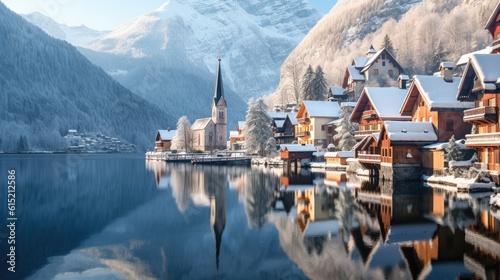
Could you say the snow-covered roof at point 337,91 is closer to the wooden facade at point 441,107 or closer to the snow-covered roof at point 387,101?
the snow-covered roof at point 387,101

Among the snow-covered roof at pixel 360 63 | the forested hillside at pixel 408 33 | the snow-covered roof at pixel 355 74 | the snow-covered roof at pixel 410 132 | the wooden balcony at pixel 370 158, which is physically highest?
the forested hillside at pixel 408 33

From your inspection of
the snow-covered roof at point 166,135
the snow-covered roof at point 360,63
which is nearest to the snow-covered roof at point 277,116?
the snow-covered roof at point 360,63

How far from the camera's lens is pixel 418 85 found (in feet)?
170

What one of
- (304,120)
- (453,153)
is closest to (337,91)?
(304,120)

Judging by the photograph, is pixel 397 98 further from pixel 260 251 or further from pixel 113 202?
pixel 260 251

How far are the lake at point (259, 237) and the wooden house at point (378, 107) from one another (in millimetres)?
24069

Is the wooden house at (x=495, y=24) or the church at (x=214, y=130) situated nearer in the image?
the wooden house at (x=495, y=24)

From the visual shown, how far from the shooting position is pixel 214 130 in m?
149

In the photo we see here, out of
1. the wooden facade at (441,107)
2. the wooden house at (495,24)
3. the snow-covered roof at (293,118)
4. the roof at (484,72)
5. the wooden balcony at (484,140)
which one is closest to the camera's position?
the wooden balcony at (484,140)

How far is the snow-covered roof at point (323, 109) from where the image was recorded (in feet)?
283

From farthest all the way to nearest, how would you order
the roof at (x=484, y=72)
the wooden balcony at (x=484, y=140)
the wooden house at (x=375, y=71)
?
the wooden house at (x=375, y=71) → the roof at (x=484, y=72) → the wooden balcony at (x=484, y=140)

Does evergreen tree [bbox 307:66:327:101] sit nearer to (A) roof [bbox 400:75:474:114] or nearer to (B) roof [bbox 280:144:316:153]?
(B) roof [bbox 280:144:316:153]

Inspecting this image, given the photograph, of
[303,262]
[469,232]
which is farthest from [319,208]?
[303,262]

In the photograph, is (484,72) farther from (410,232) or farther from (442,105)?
(410,232)
